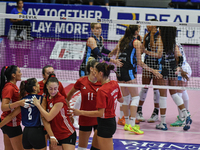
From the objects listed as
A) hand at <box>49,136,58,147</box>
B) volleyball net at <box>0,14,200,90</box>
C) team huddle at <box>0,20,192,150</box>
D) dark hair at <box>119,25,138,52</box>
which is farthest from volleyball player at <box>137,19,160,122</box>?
hand at <box>49,136,58,147</box>

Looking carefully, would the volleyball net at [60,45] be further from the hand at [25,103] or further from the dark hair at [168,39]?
the hand at [25,103]

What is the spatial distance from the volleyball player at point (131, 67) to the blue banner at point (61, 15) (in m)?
7.73

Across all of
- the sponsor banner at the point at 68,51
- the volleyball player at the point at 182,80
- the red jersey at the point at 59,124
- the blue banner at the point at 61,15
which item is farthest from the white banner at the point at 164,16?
the red jersey at the point at 59,124

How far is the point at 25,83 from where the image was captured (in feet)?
14.2

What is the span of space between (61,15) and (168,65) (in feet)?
29.3

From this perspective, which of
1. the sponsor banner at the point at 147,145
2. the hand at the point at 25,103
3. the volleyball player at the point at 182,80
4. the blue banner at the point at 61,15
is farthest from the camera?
the blue banner at the point at 61,15

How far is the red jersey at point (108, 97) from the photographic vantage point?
13.8 feet

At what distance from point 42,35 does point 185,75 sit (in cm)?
966

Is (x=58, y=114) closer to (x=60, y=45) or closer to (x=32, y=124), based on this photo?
(x=32, y=124)

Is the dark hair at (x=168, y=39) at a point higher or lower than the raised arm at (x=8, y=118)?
higher

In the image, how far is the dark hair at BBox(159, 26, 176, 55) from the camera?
6.61 meters

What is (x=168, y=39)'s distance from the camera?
661 cm

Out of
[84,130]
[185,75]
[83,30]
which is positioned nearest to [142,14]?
[83,30]

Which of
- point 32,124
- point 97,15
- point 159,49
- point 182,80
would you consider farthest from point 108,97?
point 97,15
